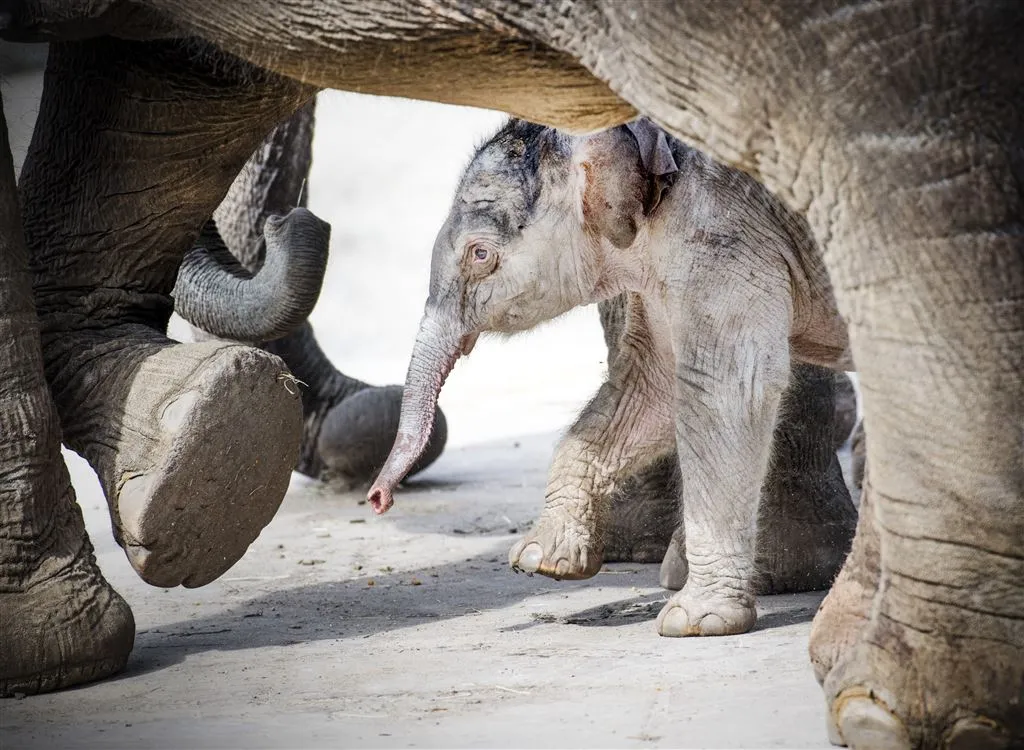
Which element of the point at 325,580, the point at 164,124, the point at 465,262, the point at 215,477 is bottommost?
the point at 325,580

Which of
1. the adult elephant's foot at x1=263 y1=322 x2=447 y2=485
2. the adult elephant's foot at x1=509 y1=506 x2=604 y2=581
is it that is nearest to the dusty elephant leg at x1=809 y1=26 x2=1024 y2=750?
the adult elephant's foot at x1=509 y1=506 x2=604 y2=581

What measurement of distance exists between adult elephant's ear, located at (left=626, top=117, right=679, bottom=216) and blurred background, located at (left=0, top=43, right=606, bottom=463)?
12.9ft

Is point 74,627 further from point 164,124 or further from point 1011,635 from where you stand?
point 1011,635

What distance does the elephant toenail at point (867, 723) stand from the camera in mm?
2033

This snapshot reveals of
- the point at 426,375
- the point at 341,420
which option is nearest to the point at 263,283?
the point at 426,375

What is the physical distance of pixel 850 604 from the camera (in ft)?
7.90

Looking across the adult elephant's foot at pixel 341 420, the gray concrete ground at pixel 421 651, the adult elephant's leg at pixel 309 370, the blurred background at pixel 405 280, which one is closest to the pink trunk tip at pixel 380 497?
the gray concrete ground at pixel 421 651

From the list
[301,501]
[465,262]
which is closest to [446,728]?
[465,262]

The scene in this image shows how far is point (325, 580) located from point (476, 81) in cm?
208

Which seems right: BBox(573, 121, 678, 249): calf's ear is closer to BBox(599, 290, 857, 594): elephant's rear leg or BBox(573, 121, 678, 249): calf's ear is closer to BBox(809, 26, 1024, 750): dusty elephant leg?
BBox(599, 290, 857, 594): elephant's rear leg

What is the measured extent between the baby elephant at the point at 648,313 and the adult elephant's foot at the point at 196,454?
480 mm

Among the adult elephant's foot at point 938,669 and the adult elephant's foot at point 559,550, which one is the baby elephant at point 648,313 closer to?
the adult elephant's foot at point 559,550

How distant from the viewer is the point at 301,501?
5.78 meters

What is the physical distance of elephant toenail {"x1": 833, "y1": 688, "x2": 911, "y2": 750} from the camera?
2033mm
